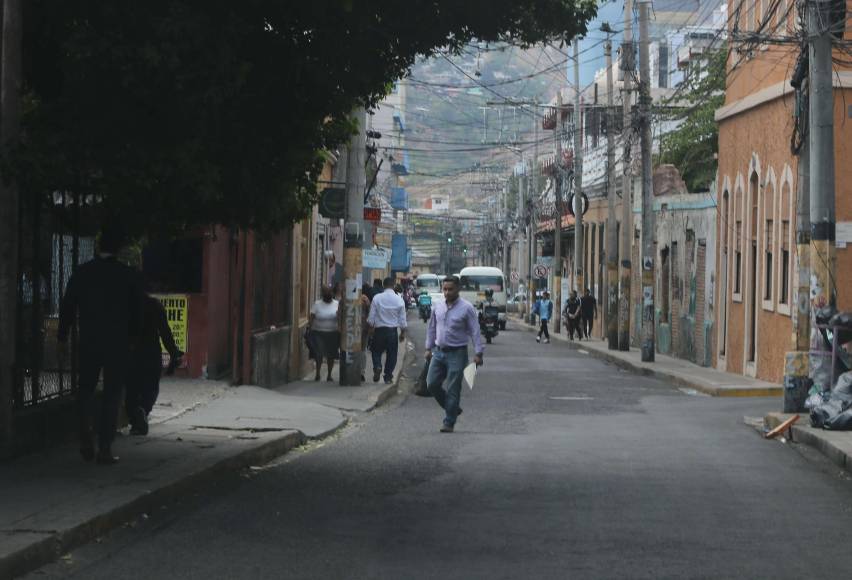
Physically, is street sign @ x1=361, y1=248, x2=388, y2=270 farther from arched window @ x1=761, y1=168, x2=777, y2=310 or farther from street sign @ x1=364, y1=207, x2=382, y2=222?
arched window @ x1=761, y1=168, x2=777, y2=310

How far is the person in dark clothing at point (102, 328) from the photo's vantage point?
11.4 metres

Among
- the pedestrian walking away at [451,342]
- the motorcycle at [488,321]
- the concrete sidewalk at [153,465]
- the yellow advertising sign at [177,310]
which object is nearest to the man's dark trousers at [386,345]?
the concrete sidewalk at [153,465]

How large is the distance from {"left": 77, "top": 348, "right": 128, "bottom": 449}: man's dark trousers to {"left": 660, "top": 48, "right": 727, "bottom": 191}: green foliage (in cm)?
4428

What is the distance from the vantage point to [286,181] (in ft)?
43.8

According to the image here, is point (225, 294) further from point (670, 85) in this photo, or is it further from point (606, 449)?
point (670, 85)

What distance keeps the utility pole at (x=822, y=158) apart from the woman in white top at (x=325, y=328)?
32.4 feet

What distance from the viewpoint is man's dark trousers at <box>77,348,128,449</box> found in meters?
11.3

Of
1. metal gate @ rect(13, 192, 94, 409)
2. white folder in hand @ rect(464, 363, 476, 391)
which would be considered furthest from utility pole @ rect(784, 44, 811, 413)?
metal gate @ rect(13, 192, 94, 409)

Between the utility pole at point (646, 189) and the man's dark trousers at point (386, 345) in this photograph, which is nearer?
the man's dark trousers at point (386, 345)

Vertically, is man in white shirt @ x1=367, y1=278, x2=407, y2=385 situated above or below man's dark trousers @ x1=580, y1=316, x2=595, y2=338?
above

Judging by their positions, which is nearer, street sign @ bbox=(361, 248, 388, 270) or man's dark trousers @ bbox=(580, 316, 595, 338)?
street sign @ bbox=(361, 248, 388, 270)

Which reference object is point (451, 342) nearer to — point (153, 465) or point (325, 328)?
point (153, 465)

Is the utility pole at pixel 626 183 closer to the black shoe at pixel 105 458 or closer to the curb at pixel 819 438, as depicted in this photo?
the curb at pixel 819 438

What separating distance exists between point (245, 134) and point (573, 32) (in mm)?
Answer: 2867
